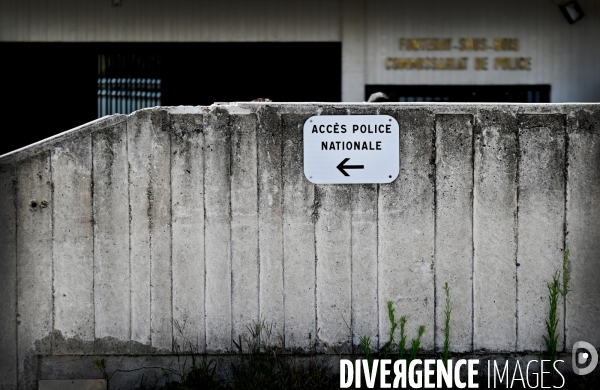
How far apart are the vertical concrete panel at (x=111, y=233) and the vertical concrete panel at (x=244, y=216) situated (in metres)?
0.65

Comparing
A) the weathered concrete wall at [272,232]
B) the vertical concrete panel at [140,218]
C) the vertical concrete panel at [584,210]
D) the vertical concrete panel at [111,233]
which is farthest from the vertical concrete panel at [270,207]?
the vertical concrete panel at [584,210]

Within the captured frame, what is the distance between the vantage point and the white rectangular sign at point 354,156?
4906 mm

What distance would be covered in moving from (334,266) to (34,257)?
1.83 meters

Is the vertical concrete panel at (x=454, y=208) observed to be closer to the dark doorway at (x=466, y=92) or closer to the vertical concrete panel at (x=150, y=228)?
the vertical concrete panel at (x=150, y=228)

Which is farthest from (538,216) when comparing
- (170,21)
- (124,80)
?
→ (124,80)

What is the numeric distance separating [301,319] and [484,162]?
4.85 ft

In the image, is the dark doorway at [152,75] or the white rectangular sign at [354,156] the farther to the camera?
the dark doorway at [152,75]

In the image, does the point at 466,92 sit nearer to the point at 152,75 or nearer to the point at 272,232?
the point at 152,75

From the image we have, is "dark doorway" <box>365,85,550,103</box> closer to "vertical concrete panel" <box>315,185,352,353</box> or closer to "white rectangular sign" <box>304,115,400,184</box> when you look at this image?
"white rectangular sign" <box>304,115,400,184</box>

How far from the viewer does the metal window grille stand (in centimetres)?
934

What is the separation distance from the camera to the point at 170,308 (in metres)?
4.94

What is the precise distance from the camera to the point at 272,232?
4930mm

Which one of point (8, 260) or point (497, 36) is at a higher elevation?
point (497, 36)

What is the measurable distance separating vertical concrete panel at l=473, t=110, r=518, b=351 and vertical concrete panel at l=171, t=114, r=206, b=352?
1688mm
